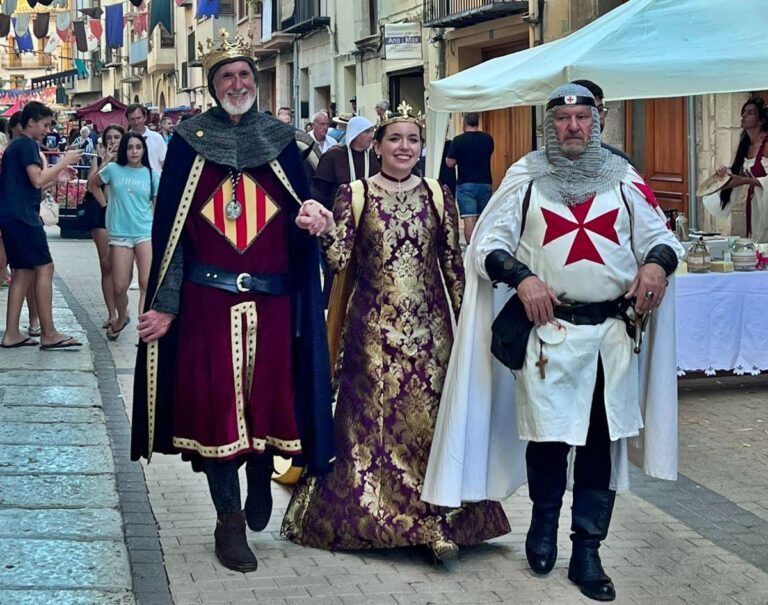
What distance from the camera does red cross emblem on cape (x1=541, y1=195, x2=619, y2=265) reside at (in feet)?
15.4

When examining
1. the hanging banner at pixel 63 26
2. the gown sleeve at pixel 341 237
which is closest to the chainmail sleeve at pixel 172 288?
the gown sleeve at pixel 341 237

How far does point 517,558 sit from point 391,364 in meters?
0.88

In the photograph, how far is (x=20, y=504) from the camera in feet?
19.2

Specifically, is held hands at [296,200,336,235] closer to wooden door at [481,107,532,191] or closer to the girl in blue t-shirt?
the girl in blue t-shirt

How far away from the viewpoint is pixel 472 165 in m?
16.6

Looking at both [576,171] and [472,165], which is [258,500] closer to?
[576,171]

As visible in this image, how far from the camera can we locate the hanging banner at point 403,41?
1067 inches

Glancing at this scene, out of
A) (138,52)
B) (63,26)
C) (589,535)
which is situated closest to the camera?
(589,535)

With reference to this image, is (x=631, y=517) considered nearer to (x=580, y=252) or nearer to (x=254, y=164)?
(x=580, y=252)

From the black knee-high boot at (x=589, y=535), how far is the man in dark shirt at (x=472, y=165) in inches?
458

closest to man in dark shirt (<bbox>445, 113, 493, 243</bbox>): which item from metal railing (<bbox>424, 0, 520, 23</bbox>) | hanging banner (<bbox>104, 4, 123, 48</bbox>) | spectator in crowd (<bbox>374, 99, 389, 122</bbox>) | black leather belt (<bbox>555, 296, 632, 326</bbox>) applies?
spectator in crowd (<bbox>374, 99, 389, 122</bbox>)

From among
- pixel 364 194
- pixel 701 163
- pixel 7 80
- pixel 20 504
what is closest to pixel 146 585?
pixel 20 504

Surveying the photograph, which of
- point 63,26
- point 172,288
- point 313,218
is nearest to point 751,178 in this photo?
point 313,218

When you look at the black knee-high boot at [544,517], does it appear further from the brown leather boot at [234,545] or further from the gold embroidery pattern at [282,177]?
the gold embroidery pattern at [282,177]
